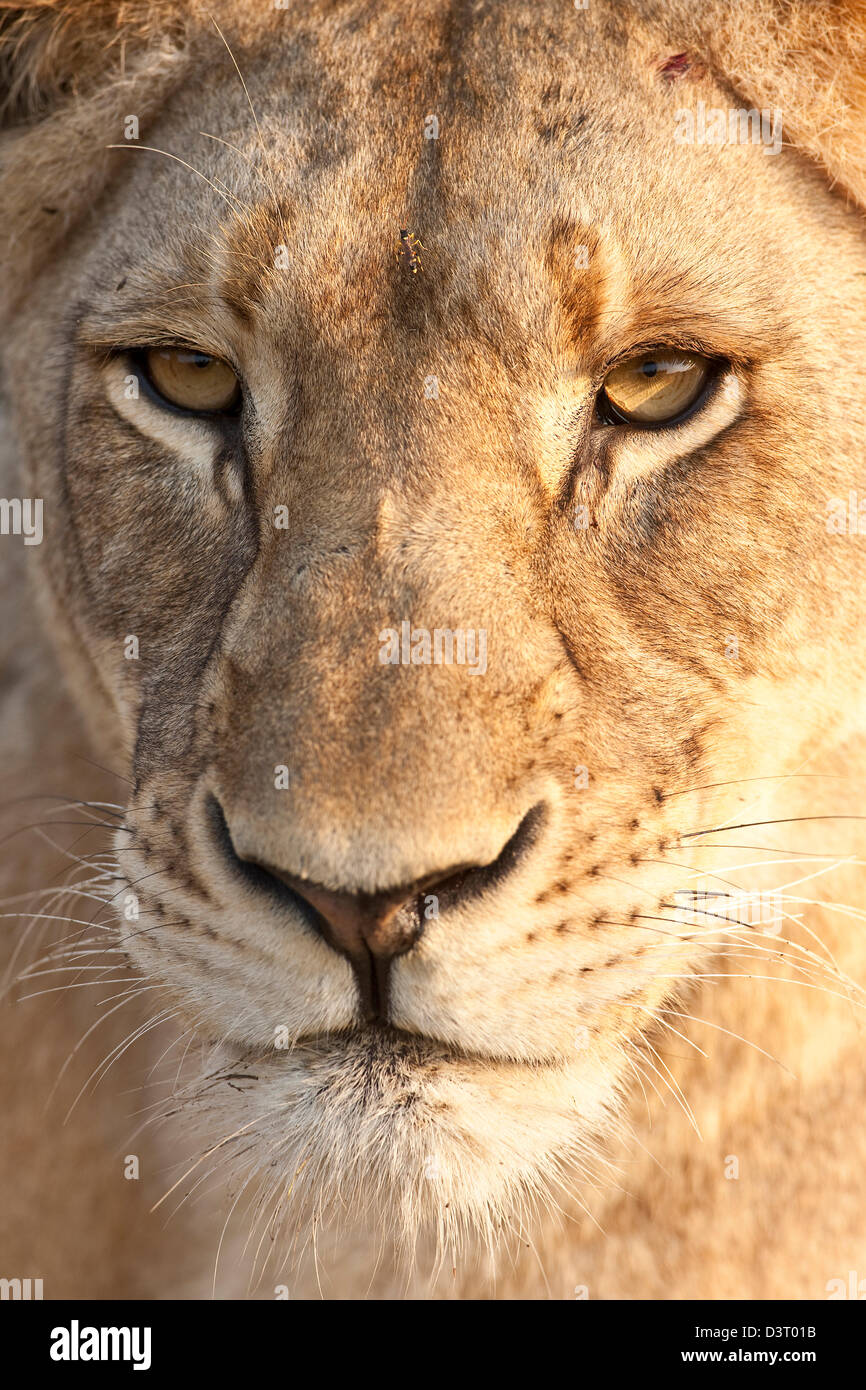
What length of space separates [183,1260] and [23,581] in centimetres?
138

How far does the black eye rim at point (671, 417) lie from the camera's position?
1.92m

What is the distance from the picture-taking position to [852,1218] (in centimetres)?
223

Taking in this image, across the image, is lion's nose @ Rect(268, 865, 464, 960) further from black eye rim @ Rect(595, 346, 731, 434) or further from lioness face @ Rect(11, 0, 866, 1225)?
black eye rim @ Rect(595, 346, 731, 434)

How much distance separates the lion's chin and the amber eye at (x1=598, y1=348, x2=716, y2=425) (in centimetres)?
92

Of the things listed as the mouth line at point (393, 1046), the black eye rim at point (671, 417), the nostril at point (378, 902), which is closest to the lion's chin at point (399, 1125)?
the mouth line at point (393, 1046)

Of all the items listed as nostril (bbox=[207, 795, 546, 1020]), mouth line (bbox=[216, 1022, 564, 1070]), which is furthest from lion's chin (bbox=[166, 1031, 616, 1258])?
nostril (bbox=[207, 795, 546, 1020])

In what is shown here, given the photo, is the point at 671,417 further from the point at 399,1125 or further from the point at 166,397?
the point at 399,1125

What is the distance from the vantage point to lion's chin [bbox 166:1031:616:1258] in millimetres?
1651

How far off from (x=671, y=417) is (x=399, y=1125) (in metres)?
1.06

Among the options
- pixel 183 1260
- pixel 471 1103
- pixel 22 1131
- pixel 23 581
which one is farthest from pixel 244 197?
pixel 183 1260

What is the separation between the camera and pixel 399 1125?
1.67 meters

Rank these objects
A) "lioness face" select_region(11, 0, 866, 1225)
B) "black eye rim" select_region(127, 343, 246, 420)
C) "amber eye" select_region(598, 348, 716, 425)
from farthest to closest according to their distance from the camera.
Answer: "black eye rim" select_region(127, 343, 246, 420) < "amber eye" select_region(598, 348, 716, 425) < "lioness face" select_region(11, 0, 866, 1225)

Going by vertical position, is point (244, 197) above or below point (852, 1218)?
above

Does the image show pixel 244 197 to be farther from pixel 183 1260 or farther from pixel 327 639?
pixel 183 1260
